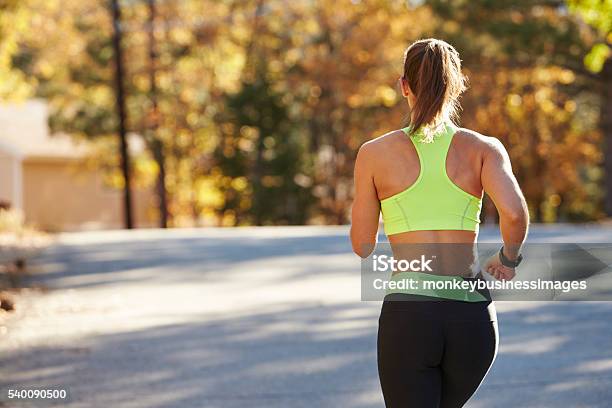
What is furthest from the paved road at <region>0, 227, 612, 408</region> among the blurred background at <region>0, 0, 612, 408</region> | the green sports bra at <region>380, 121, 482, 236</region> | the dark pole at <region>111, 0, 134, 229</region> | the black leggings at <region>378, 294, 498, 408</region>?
the dark pole at <region>111, 0, 134, 229</region>

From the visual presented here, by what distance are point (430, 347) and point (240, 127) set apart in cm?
4536

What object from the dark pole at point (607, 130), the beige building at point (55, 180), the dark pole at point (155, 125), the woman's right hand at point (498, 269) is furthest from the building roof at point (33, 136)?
the woman's right hand at point (498, 269)

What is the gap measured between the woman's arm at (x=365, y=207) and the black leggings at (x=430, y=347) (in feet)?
0.78

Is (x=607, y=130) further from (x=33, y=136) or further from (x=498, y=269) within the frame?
(x=498, y=269)

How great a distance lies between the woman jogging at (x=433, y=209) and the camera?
397 cm

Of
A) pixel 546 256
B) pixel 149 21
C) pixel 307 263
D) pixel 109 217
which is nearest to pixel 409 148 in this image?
pixel 546 256

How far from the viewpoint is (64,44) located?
5159 cm

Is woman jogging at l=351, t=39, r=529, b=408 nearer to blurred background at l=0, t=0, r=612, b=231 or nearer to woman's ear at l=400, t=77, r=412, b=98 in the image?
woman's ear at l=400, t=77, r=412, b=98

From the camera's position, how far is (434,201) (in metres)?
3.97

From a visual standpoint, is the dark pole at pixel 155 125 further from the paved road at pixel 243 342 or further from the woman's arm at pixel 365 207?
the woman's arm at pixel 365 207

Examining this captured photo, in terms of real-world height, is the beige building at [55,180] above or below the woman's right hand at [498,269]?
below

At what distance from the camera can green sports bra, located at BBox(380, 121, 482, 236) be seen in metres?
3.97

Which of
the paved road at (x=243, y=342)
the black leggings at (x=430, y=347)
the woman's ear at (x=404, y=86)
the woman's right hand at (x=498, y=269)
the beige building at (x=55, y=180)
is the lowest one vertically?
the beige building at (x=55, y=180)

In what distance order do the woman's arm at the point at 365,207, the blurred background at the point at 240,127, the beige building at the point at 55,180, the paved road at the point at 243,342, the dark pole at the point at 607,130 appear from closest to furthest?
the woman's arm at the point at 365,207 < the paved road at the point at 243,342 < the blurred background at the point at 240,127 < the dark pole at the point at 607,130 < the beige building at the point at 55,180
